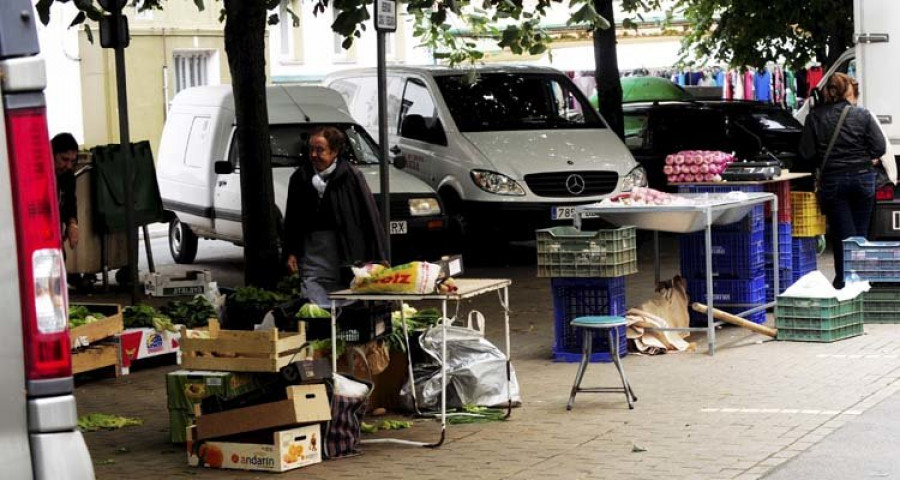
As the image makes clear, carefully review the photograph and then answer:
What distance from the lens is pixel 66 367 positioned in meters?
4.07

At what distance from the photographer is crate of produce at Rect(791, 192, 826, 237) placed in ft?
46.5

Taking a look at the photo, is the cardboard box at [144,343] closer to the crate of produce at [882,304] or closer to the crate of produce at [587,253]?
the crate of produce at [587,253]

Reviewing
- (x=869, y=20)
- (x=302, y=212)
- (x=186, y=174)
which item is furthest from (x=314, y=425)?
(x=186, y=174)

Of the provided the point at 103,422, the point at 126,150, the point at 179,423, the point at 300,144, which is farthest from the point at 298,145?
the point at 179,423

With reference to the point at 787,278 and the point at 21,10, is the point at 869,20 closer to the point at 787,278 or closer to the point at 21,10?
the point at 787,278

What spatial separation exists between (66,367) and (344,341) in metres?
5.61

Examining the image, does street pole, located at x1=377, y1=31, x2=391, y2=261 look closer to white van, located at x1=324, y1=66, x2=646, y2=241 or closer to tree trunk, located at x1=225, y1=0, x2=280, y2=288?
tree trunk, located at x1=225, y1=0, x2=280, y2=288

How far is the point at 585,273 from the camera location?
11.6 meters

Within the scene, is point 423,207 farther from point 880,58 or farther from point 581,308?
point 581,308

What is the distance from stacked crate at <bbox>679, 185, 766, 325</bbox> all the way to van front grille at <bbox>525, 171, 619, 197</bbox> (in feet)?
16.6

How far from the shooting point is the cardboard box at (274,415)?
27.9 ft

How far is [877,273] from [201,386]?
6305 millimetres

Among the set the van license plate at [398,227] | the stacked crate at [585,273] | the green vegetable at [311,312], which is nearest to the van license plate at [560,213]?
the van license plate at [398,227]

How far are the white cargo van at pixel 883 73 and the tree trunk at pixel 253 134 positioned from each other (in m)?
5.23
